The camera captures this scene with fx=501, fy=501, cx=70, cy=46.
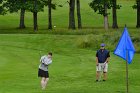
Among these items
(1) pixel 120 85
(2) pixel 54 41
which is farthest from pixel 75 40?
(1) pixel 120 85

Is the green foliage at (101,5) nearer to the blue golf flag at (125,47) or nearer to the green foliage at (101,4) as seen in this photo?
the green foliage at (101,4)

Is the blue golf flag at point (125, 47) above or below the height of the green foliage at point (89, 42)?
above

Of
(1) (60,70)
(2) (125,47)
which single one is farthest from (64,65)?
(2) (125,47)

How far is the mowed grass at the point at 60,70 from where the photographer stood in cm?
2382

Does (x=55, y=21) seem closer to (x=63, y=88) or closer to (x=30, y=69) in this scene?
(x=30, y=69)

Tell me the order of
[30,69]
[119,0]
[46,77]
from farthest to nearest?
[119,0]
[30,69]
[46,77]

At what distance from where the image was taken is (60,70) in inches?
1200

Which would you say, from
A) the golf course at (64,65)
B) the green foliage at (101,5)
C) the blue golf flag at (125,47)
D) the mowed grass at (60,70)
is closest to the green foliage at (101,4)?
the green foliage at (101,5)

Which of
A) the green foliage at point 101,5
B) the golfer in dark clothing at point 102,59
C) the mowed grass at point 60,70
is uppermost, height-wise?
the green foliage at point 101,5

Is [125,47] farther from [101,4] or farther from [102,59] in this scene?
[101,4]

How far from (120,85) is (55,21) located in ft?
194

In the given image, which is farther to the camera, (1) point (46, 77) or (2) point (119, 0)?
(2) point (119, 0)

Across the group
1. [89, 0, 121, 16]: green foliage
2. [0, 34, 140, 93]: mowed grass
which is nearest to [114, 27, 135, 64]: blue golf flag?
[0, 34, 140, 93]: mowed grass

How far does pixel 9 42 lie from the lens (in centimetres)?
4662
